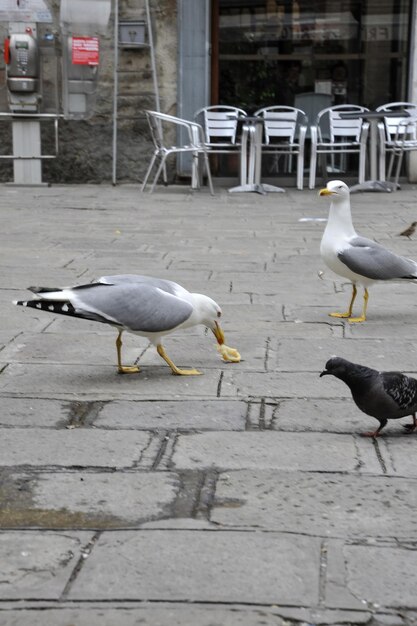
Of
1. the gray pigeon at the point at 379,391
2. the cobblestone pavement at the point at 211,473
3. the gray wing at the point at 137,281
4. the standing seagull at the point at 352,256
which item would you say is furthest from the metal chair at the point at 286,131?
the gray pigeon at the point at 379,391

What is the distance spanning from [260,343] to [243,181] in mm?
7056

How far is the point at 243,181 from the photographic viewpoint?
37.9 feet

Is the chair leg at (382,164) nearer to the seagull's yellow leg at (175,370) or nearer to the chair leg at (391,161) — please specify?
the chair leg at (391,161)

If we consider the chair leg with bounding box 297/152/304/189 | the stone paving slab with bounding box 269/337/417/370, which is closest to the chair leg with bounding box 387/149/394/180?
the chair leg with bounding box 297/152/304/189

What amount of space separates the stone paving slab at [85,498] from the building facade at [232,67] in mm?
9076

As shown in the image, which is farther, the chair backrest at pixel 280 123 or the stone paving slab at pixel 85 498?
the chair backrest at pixel 280 123

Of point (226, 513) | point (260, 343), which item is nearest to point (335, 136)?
point (260, 343)

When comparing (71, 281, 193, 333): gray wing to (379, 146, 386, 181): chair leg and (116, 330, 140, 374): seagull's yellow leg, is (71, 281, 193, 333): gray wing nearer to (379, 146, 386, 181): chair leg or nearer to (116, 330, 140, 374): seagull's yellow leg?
(116, 330, 140, 374): seagull's yellow leg

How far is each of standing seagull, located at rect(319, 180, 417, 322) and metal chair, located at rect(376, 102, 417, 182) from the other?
622cm

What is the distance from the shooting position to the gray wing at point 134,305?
3.86 m

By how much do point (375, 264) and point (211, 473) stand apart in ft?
7.45

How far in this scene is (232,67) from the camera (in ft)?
39.5

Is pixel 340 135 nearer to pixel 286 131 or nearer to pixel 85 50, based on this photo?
pixel 286 131

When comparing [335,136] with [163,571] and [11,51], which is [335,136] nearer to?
[11,51]
